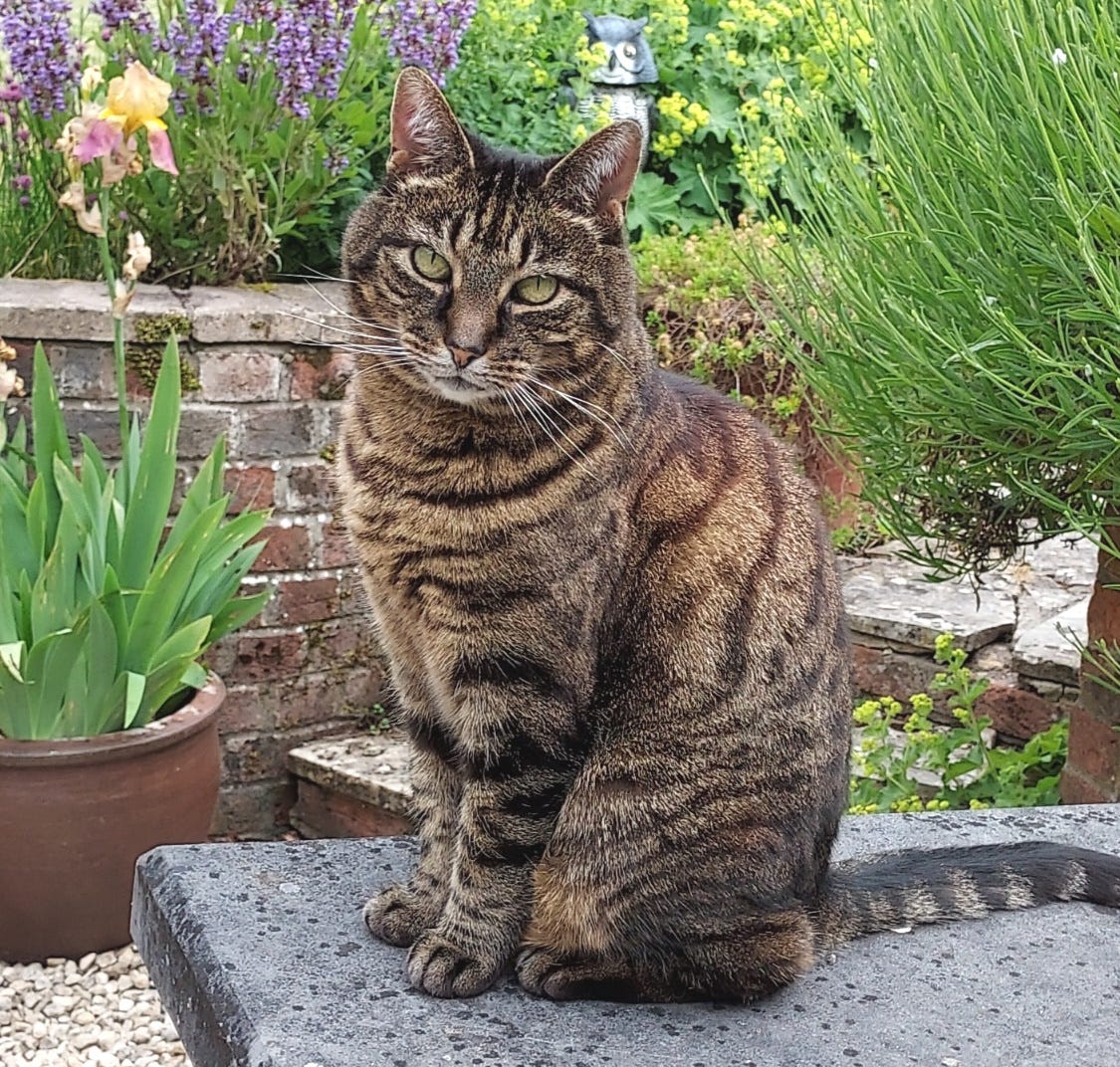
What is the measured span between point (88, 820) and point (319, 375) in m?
1.07

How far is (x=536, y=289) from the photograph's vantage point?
1436mm

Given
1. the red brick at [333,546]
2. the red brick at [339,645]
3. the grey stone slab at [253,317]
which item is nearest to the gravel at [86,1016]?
the red brick at [339,645]

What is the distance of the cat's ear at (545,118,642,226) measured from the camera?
145cm

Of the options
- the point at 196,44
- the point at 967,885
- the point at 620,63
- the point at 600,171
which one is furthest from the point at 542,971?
the point at 620,63

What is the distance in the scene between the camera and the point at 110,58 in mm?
3021

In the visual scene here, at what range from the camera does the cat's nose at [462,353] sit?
1.37 metres

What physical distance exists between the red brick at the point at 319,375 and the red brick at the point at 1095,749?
1.61 meters

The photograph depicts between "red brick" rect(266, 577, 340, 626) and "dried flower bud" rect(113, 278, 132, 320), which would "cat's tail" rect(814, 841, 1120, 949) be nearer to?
"dried flower bud" rect(113, 278, 132, 320)

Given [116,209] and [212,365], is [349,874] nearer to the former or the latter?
[212,365]

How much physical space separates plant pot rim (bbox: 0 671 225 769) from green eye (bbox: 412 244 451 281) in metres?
1.29

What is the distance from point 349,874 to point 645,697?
50 centimetres

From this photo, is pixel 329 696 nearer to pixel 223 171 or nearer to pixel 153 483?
pixel 153 483

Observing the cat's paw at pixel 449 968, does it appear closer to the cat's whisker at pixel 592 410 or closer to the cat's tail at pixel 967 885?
the cat's tail at pixel 967 885

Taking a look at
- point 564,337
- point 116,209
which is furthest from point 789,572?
point 116,209
